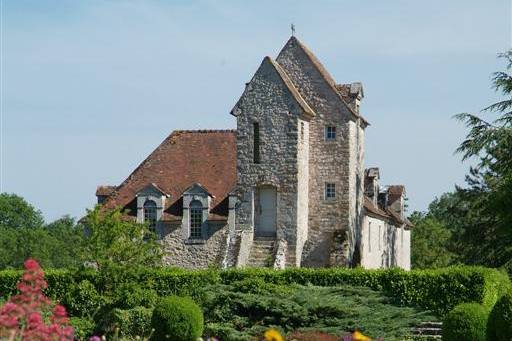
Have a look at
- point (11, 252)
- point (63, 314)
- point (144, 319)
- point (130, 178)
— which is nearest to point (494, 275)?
point (144, 319)

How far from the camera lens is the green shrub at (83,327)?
104ft

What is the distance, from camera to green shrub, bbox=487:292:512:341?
2267 cm

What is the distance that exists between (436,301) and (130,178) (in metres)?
18.1

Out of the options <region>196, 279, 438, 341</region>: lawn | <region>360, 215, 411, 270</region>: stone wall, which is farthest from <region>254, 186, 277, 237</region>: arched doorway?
<region>196, 279, 438, 341</region>: lawn

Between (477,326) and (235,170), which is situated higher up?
(235,170)

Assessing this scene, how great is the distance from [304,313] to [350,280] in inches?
217

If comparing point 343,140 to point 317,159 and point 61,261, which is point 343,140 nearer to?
point 317,159

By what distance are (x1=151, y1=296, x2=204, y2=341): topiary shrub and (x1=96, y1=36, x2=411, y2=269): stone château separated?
13.8m

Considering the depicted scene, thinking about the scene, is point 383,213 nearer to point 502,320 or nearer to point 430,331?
point 430,331

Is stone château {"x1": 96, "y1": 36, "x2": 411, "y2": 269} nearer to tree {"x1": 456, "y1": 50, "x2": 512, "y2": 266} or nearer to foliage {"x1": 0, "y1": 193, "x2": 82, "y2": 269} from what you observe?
tree {"x1": 456, "y1": 50, "x2": 512, "y2": 266}

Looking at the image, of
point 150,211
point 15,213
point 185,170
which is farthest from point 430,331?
point 15,213

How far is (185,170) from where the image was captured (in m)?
46.7

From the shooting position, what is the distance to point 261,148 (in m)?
43.9

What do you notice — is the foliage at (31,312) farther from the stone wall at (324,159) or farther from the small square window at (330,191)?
the small square window at (330,191)
